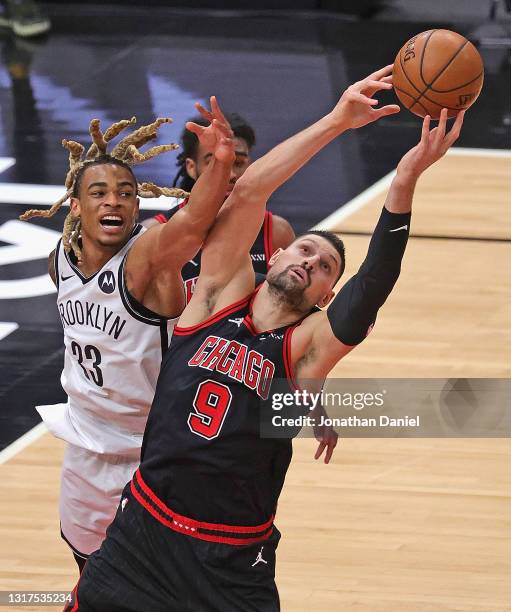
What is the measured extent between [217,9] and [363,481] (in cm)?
1018

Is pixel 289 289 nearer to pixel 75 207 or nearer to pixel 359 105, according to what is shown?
pixel 359 105

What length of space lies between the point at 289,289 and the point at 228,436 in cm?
52

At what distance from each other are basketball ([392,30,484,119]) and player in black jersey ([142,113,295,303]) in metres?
1.24

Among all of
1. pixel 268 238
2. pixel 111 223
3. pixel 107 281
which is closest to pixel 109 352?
pixel 107 281

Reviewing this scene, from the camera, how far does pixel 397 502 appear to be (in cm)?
664

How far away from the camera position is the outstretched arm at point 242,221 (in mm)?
4395

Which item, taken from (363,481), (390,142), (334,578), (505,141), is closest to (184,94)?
(390,142)

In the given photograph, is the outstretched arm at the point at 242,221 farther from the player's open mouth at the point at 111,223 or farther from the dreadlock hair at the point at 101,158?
the dreadlock hair at the point at 101,158

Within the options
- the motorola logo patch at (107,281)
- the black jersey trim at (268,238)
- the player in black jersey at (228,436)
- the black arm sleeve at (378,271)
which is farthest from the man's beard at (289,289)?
the black jersey trim at (268,238)

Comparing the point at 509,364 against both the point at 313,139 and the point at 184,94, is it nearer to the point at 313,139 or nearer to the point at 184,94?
the point at 313,139

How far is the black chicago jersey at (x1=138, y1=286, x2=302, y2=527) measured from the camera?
4.27 metres

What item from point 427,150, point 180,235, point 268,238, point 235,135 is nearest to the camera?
point 427,150

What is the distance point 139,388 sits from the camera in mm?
4973

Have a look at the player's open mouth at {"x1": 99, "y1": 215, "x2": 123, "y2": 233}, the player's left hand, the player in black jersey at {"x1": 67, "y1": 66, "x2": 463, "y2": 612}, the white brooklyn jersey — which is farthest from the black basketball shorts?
the player's open mouth at {"x1": 99, "y1": 215, "x2": 123, "y2": 233}
